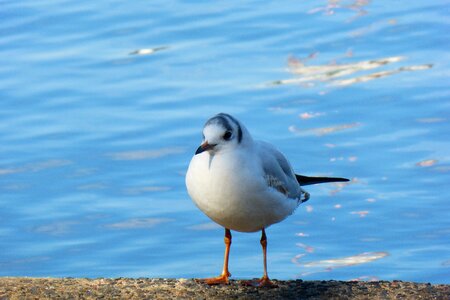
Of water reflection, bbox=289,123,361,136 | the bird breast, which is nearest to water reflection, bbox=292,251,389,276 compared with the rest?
water reflection, bbox=289,123,361,136

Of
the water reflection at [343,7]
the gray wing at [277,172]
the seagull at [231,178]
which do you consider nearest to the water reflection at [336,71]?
the water reflection at [343,7]

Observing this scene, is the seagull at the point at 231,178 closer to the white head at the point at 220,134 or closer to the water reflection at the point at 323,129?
the white head at the point at 220,134

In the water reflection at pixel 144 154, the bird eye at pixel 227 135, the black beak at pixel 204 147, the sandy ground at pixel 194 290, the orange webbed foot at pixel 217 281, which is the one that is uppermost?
the water reflection at pixel 144 154

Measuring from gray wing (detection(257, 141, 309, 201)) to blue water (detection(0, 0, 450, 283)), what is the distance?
1987 mm

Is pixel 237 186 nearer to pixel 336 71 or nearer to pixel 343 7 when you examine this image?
pixel 336 71

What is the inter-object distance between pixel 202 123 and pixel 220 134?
4.44m

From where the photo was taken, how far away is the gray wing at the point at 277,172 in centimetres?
605

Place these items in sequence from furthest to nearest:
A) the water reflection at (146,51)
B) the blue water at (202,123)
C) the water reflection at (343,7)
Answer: the water reflection at (343,7) → the water reflection at (146,51) → the blue water at (202,123)

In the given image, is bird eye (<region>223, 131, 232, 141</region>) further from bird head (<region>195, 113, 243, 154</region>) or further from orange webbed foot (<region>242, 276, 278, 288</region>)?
orange webbed foot (<region>242, 276, 278, 288</region>)

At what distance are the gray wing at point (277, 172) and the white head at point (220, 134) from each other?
0.93 feet

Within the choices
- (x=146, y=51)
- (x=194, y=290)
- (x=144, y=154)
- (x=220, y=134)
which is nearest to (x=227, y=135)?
(x=220, y=134)

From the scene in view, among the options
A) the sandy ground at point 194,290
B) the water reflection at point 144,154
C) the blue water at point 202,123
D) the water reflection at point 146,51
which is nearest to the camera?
the sandy ground at point 194,290

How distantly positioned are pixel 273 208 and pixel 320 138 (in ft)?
13.4

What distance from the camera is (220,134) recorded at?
18.8 ft
